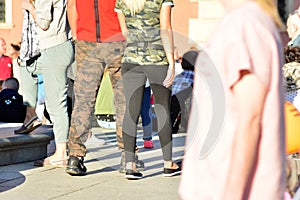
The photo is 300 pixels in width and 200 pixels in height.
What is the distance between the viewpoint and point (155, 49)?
24.2 ft

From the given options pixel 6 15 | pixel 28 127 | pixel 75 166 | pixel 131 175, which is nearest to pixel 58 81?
pixel 75 166

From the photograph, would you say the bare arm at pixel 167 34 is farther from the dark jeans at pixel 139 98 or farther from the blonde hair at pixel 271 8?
the blonde hair at pixel 271 8

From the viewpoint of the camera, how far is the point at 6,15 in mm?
26531

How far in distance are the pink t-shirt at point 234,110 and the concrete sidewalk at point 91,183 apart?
11.5 feet

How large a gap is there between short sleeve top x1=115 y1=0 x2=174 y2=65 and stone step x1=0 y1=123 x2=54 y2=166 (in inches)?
55.6

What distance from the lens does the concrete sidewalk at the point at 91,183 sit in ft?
22.5

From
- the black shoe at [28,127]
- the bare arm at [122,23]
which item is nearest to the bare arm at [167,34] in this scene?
the bare arm at [122,23]

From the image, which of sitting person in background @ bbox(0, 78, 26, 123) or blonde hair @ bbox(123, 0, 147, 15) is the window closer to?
sitting person in background @ bbox(0, 78, 26, 123)

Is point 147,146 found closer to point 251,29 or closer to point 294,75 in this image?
point 294,75

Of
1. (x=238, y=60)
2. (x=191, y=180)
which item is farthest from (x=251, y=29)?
(x=191, y=180)

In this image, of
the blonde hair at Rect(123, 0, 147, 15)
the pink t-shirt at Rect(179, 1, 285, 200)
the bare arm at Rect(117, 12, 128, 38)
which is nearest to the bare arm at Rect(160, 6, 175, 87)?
the blonde hair at Rect(123, 0, 147, 15)

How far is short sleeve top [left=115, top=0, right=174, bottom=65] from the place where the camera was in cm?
733

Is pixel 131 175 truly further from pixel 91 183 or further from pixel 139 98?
pixel 139 98

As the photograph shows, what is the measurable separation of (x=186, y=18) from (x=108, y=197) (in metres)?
19.4
